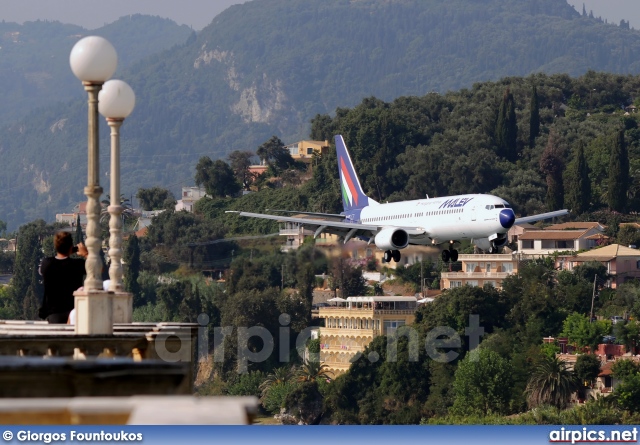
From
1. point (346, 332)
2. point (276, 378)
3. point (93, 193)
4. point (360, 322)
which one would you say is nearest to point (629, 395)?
point (276, 378)

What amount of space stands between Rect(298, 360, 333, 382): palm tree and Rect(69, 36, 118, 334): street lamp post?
522ft

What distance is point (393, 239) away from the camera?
84562 millimetres

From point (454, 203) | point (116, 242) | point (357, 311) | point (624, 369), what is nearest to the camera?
point (116, 242)

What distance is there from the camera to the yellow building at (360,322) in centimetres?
19538

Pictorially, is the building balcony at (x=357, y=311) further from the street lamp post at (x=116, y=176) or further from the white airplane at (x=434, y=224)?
the street lamp post at (x=116, y=176)

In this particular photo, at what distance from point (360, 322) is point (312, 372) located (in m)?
13.1

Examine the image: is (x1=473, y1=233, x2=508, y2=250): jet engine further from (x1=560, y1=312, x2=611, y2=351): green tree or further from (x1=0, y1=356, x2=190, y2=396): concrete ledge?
(x1=560, y1=312, x2=611, y2=351): green tree

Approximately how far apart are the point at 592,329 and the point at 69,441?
167 m

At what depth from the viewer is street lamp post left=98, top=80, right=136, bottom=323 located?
1113 inches

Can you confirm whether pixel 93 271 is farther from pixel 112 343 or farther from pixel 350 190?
pixel 350 190

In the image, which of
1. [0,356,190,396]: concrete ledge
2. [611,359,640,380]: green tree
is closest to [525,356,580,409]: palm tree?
[611,359,640,380]: green tree

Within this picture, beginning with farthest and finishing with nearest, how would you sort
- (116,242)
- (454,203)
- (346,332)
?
(346,332)
(454,203)
(116,242)

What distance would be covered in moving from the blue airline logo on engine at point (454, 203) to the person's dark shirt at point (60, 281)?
5758 cm

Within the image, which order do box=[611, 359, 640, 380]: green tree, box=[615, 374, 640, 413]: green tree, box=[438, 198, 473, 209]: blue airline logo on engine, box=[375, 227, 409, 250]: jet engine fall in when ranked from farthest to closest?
box=[611, 359, 640, 380]: green tree < box=[615, 374, 640, 413]: green tree < box=[375, 227, 409, 250]: jet engine < box=[438, 198, 473, 209]: blue airline logo on engine
